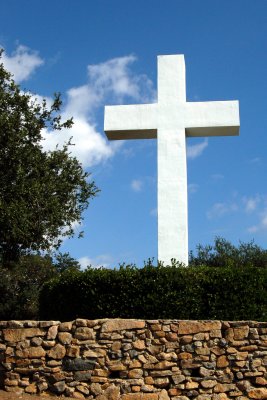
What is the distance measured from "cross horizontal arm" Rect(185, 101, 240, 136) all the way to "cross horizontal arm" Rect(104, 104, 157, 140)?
0.84m

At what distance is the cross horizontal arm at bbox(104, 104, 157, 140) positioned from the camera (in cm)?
1316

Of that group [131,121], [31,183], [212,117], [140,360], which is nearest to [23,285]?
[31,183]

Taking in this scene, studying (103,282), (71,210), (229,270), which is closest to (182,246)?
(229,270)

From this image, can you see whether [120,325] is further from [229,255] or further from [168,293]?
[229,255]

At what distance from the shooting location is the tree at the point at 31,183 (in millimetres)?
17844

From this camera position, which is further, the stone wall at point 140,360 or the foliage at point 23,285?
the foliage at point 23,285

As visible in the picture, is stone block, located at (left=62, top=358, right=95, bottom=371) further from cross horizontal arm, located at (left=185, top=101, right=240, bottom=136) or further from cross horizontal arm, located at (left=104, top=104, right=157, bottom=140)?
cross horizontal arm, located at (left=185, top=101, right=240, bottom=136)

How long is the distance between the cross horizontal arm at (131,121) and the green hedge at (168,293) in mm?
3615

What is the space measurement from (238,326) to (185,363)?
1195 mm

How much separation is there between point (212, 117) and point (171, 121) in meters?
1.02

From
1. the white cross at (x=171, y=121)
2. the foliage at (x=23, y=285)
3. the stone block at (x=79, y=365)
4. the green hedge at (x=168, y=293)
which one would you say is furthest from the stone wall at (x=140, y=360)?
the foliage at (x=23, y=285)

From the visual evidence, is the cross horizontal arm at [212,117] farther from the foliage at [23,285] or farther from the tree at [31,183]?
the foliage at [23,285]

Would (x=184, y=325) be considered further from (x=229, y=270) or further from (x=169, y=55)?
(x=169, y=55)

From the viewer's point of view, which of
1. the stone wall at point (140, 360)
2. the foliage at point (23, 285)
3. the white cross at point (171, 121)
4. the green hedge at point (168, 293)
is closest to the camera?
the stone wall at point (140, 360)
